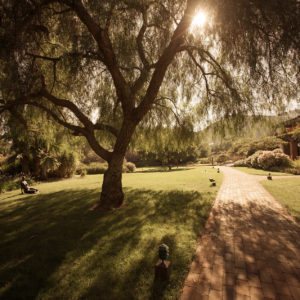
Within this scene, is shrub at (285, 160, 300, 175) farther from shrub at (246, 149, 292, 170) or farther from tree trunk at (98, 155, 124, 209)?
tree trunk at (98, 155, 124, 209)

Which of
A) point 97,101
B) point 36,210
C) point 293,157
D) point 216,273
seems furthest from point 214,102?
point 293,157

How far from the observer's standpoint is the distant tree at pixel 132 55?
429cm

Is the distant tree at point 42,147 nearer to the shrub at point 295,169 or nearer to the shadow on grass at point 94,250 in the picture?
the shadow on grass at point 94,250

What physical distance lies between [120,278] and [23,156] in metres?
18.8

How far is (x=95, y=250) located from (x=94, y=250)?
0.07 ft

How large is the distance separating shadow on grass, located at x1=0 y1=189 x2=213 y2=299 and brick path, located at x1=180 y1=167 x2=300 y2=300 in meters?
0.30

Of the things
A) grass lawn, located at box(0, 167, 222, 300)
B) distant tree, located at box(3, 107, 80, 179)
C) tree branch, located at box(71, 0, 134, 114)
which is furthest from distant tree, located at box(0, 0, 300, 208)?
grass lawn, located at box(0, 167, 222, 300)

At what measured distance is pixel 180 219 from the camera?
5.24m

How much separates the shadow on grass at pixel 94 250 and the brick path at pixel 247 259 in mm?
302

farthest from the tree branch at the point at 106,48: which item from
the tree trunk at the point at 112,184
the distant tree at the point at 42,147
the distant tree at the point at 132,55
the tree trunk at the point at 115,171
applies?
the distant tree at the point at 42,147

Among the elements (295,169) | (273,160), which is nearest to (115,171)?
(295,169)

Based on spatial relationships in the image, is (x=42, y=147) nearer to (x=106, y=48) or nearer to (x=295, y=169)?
(x=106, y=48)

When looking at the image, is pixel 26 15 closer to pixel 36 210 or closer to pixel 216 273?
pixel 36 210

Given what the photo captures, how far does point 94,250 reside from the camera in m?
3.65
